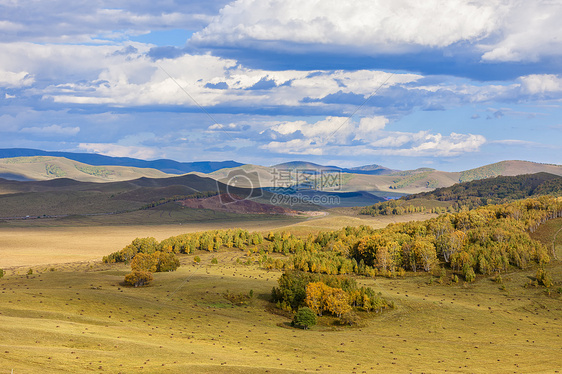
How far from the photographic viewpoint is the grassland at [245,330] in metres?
37.2

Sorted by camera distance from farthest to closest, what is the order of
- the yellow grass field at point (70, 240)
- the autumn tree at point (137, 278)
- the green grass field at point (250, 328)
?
the yellow grass field at point (70, 240) → the autumn tree at point (137, 278) → the green grass field at point (250, 328)

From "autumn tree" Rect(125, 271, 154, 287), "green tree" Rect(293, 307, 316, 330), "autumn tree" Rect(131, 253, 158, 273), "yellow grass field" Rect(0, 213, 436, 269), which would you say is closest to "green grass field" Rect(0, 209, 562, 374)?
"green tree" Rect(293, 307, 316, 330)

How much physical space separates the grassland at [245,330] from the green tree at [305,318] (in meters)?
1.66

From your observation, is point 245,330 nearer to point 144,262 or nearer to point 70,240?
point 144,262

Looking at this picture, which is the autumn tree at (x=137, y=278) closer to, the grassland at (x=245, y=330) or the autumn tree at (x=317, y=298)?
the grassland at (x=245, y=330)

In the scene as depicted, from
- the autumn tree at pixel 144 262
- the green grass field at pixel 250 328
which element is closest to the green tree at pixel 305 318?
the green grass field at pixel 250 328

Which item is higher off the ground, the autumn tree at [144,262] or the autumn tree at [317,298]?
the autumn tree at [144,262]

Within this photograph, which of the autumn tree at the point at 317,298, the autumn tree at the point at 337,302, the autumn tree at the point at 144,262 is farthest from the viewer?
the autumn tree at the point at 144,262

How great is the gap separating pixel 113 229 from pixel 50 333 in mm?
152229

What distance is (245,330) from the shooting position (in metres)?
54.4

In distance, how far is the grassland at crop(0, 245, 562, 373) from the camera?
3722 centimetres

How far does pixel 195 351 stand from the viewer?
41.5 meters

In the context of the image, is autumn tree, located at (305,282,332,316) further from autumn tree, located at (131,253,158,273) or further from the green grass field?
autumn tree, located at (131,253,158,273)

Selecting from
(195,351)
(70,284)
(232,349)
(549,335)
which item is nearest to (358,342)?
(232,349)
